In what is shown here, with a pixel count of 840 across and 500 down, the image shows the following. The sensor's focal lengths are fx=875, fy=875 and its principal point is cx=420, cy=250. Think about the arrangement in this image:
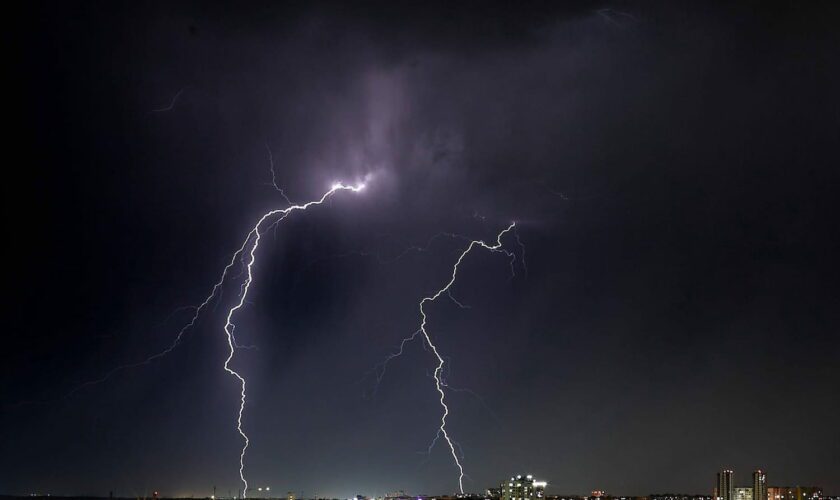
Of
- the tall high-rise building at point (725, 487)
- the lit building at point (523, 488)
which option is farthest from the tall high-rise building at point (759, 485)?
the lit building at point (523, 488)

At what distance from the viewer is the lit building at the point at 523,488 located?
5053 cm

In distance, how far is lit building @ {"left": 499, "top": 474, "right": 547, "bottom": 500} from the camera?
1989 inches

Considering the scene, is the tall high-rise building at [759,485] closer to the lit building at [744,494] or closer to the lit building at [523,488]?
the lit building at [744,494]

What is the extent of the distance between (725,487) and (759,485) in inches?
91.0

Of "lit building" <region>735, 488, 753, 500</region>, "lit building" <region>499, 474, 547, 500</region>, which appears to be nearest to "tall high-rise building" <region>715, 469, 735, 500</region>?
"lit building" <region>735, 488, 753, 500</region>

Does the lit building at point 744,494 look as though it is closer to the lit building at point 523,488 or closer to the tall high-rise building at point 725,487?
the tall high-rise building at point 725,487

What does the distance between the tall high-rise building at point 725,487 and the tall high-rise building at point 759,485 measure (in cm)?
180

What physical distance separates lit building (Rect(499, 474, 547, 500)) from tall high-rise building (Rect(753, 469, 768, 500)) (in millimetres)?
19462

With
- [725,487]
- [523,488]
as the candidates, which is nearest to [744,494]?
[725,487]

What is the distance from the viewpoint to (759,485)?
6231cm

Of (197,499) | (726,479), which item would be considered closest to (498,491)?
(726,479)

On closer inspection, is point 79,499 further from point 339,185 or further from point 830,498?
point 339,185

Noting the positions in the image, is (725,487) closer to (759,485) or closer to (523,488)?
(759,485)

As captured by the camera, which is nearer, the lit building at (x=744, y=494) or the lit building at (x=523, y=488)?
the lit building at (x=523, y=488)
